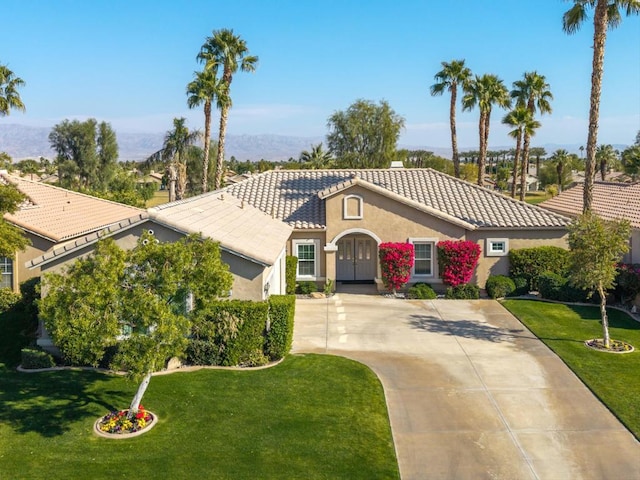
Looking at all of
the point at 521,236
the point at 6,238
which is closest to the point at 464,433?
the point at 6,238

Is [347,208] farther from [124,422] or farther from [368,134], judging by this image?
[368,134]

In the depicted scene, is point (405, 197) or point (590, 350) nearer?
point (590, 350)

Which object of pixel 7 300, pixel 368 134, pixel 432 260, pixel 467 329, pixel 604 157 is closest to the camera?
pixel 467 329

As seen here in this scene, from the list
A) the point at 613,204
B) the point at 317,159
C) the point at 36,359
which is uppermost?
the point at 317,159

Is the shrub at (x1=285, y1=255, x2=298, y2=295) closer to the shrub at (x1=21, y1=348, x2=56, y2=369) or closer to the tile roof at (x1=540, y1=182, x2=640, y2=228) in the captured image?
the shrub at (x1=21, y1=348, x2=56, y2=369)

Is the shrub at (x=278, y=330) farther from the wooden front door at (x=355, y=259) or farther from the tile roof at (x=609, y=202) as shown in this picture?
the tile roof at (x=609, y=202)

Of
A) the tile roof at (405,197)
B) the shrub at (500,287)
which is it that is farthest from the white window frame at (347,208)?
the shrub at (500,287)

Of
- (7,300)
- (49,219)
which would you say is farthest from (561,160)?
(7,300)
